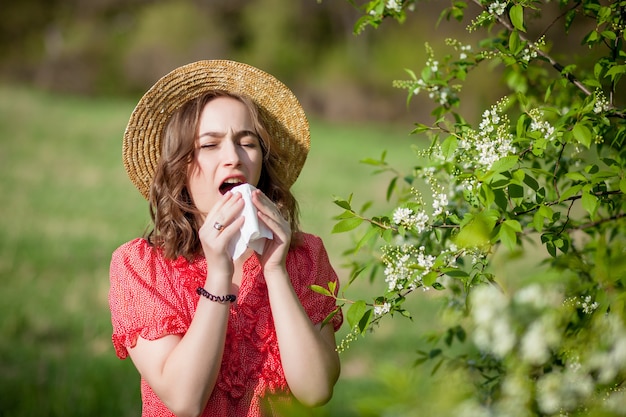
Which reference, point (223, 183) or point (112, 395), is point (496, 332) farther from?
point (112, 395)

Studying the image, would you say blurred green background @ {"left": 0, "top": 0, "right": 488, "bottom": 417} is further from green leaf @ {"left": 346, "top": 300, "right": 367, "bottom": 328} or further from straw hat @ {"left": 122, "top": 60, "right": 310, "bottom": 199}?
straw hat @ {"left": 122, "top": 60, "right": 310, "bottom": 199}

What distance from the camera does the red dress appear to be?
7.05ft

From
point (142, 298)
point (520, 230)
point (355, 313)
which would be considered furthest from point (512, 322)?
point (142, 298)

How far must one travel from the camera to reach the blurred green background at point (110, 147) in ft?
15.4

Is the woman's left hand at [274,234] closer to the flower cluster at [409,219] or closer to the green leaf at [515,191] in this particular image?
the flower cluster at [409,219]

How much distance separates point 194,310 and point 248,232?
1.11 feet

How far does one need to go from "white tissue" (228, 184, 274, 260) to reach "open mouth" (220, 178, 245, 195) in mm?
110

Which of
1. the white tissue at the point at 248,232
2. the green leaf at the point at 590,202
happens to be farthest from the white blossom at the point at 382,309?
the green leaf at the point at 590,202

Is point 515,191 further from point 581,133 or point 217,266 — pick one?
point 217,266

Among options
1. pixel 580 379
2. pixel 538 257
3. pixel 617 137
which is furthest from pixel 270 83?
pixel 538 257

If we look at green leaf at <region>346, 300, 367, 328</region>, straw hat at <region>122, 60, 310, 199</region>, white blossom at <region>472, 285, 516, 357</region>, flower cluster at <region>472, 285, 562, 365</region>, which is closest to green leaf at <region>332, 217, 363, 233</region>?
green leaf at <region>346, 300, 367, 328</region>

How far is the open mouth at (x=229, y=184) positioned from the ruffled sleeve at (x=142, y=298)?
0.91 ft

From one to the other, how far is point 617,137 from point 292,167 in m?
1.08

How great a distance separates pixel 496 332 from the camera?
0.86 metres
